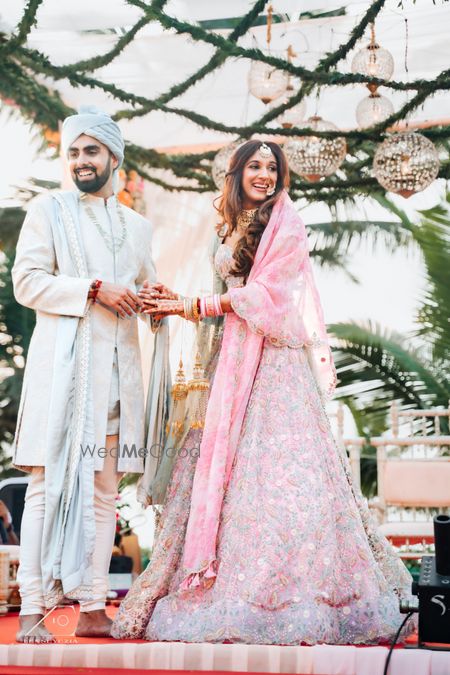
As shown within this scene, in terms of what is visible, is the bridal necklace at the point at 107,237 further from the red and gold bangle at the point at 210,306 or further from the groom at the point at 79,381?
the red and gold bangle at the point at 210,306

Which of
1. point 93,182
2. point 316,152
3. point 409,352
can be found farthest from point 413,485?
point 409,352

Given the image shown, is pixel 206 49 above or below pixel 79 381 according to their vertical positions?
above

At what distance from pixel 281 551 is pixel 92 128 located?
5.53 feet

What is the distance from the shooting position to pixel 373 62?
20.1 ft

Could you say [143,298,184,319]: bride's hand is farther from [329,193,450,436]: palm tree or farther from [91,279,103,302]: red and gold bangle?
[329,193,450,436]: palm tree

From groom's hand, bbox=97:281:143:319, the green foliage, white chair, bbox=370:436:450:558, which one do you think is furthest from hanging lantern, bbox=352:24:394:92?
groom's hand, bbox=97:281:143:319

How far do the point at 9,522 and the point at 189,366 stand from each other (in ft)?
8.14

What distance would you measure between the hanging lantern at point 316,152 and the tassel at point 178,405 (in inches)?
107

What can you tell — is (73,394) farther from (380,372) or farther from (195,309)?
(380,372)

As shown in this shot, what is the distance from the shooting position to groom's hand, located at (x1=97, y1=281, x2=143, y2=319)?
11.8 ft

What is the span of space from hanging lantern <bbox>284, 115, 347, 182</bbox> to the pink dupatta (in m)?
2.48

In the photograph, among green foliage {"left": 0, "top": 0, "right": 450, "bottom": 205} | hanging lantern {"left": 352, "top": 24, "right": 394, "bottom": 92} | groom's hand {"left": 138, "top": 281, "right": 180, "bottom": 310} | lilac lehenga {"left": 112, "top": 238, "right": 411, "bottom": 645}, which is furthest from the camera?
hanging lantern {"left": 352, "top": 24, "right": 394, "bottom": 92}

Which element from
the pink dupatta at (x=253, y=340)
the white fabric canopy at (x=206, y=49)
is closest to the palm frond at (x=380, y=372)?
the white fabric canopy at (x=206, y=49)

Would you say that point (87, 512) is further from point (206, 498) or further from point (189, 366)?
point (189, 366)
